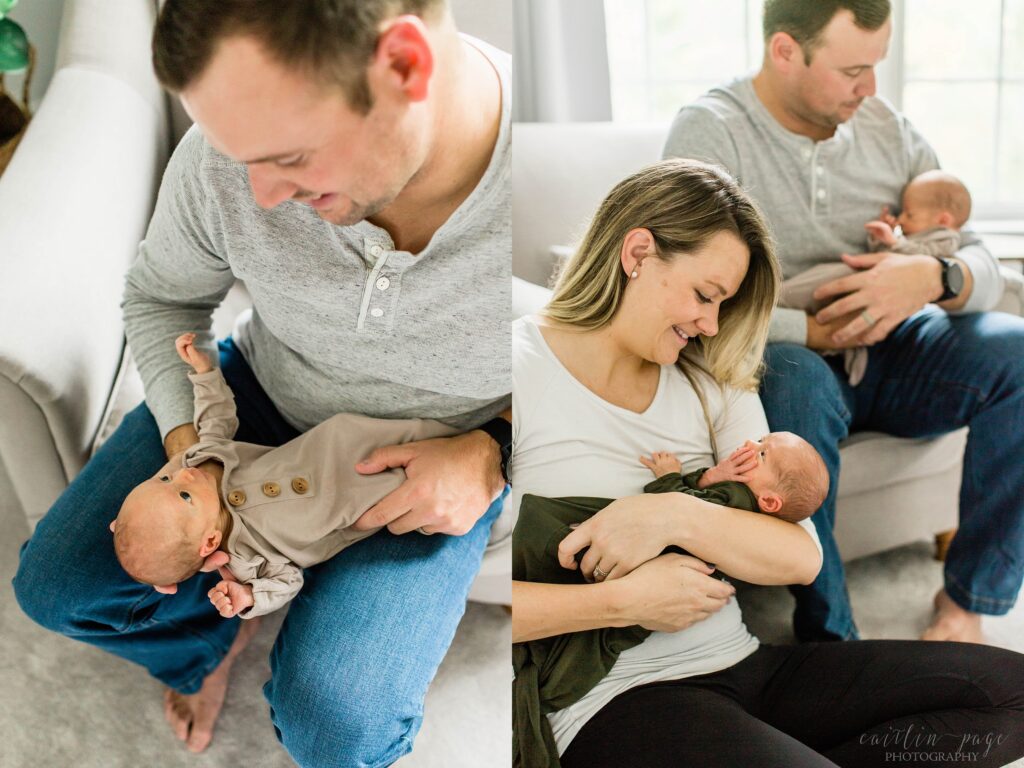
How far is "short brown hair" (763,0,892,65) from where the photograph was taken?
0.49 metres

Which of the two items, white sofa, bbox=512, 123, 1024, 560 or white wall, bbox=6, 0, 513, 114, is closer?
white sofa, bbox=512, 123, 1024, 560

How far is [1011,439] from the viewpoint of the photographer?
0.51 m

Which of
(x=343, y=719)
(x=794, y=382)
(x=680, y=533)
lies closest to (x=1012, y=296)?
(x=794, y=382)

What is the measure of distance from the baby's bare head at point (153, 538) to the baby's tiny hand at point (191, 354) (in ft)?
0.35

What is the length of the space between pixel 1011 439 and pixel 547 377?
289mm

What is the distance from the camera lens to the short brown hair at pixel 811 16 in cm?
49

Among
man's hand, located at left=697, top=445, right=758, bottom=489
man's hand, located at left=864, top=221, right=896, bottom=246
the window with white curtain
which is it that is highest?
the window with white curtain

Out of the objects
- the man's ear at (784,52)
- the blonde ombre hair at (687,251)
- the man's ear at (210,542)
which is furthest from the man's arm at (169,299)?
the man's ear at (784,52)

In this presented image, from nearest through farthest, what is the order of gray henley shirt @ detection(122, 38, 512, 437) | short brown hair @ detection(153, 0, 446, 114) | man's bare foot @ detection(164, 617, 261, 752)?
short brown hair @ detection(153, 0, 446, 114), gray henley shirt @ detection(122, 38, 512, 437), man's bare foot @ detection(164, 617, 261, 752)

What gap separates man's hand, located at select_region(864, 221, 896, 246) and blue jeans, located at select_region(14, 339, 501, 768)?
50 centimetres

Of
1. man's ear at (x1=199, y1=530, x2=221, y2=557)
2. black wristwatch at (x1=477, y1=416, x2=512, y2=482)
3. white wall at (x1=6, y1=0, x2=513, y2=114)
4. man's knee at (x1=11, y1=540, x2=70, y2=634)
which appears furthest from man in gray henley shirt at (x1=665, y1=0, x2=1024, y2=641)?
man's knee at (x1=11, y1=540, x2=70, y2=634)

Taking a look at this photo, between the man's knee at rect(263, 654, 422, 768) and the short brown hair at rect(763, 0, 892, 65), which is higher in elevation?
the short brown hair at rect(763, 0, 892, 65)

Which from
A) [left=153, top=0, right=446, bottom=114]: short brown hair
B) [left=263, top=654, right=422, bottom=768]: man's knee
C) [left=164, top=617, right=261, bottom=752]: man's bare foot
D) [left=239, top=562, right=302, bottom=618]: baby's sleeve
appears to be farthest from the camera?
[left=164, top=617, right=261, bottom=752]: man's bare foot

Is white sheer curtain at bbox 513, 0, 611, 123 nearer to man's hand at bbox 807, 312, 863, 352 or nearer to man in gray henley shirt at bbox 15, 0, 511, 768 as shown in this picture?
man in gray henley shirt at bbox 15, 0, 511, 768
